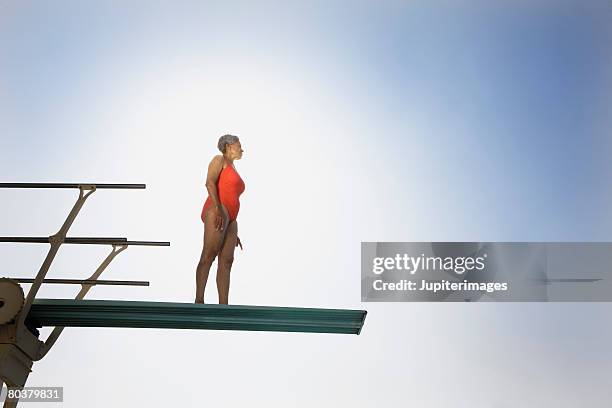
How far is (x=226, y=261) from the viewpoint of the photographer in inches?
239

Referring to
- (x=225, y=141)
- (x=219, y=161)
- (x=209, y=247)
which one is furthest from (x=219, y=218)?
(x=225, y=141)

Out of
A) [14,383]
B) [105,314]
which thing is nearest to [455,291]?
[105,314]

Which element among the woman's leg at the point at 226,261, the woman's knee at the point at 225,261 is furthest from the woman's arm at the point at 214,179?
the woman's knee at the point at 225,261

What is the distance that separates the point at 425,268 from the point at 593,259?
111 centimetres

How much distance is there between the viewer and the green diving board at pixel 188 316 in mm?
5195

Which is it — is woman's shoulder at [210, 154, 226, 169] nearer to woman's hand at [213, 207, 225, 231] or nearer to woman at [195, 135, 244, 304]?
woman at [195, 135, 244, 304]

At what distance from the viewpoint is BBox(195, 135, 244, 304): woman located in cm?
603

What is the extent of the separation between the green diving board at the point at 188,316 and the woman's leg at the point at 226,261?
2.27 feet

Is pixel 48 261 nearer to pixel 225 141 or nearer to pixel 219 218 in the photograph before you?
pixel 219 218

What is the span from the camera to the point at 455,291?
6863 mm

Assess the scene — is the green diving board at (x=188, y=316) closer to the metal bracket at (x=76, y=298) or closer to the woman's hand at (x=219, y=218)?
the metal bracket at (x=76, y=298)

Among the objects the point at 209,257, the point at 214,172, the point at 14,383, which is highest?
the point at 214,172

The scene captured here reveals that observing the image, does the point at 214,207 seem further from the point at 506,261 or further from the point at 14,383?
the point at 506,261

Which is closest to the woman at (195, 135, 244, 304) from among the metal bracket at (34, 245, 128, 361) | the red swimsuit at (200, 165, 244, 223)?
the red swimsuit at (200, 165, 244, 223)
